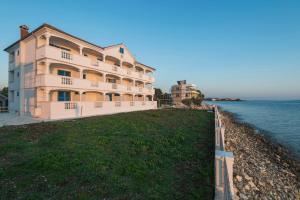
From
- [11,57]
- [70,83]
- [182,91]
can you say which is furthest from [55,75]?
[182,91]

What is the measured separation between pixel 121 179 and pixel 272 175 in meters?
6.61

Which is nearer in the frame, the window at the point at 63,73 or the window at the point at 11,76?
the window at the point at 63,73

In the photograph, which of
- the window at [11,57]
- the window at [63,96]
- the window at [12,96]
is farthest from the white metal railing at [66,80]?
the window at [11,57]

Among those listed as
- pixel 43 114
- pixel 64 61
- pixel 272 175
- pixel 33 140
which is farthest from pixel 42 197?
pixel 64 61

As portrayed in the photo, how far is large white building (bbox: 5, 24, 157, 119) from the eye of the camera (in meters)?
13.2

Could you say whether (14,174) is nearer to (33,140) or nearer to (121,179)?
(121,179)

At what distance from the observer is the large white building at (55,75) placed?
13.2 meters

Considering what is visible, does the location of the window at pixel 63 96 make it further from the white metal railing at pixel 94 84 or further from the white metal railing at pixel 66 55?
the white metal railing at pixel 66 55

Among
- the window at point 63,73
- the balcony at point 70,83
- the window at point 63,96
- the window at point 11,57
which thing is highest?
the window at point 11,57

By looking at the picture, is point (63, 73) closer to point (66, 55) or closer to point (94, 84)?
point (66, 55)

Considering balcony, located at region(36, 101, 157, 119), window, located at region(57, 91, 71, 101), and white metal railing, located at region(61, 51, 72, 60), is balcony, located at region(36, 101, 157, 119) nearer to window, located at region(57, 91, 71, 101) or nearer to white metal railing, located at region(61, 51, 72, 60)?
window, located at region(57, 91, 71, 101)

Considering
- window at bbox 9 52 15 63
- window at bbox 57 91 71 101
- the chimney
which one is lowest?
window at bbox 57 91 71 101

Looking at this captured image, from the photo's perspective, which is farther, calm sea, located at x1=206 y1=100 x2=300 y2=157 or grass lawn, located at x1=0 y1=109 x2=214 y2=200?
calm sea, located at x1=206 y1=100 x2=300 y2=157

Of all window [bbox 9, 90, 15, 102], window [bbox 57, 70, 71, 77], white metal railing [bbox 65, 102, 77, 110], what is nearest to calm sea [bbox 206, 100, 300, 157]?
white metal railing [bbox 65, 102, 77, 110]
